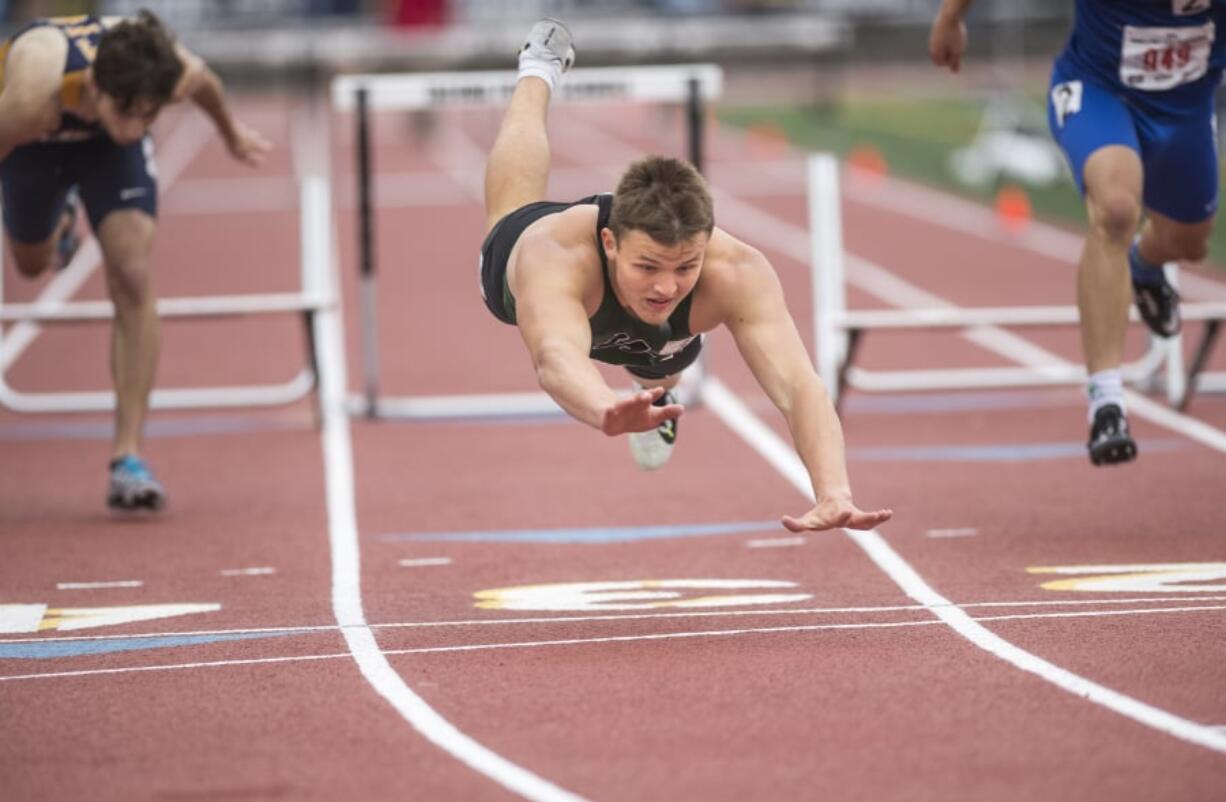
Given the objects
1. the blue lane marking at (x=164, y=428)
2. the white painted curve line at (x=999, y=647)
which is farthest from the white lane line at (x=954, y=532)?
the blue lane marking at (x=164, y=428)

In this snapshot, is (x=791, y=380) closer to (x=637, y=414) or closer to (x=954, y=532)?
(x=637, y=414)

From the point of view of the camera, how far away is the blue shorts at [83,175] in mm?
8203

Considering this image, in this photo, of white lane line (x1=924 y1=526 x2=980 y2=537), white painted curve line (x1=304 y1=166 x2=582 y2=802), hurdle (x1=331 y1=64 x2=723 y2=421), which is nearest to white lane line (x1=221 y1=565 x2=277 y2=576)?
white painted curve line (x1=304 y1=166 x2=582 y2=802)

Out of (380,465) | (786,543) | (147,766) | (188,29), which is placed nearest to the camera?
(147,766)

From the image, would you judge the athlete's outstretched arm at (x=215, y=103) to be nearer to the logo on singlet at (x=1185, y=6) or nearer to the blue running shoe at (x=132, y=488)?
the blue running shoe at (x=132, y=488)

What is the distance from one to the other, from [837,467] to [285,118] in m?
29.5

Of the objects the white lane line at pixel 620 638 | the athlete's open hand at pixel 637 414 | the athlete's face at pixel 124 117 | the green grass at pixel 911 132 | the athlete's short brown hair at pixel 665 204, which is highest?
the athlete's short brown hair at pixel 665 204

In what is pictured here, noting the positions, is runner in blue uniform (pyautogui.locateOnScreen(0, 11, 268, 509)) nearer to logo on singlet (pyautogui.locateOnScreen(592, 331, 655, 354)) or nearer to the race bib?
logo on singlet (pyautogui.locateOnScreen(592, 331, 655, 354))

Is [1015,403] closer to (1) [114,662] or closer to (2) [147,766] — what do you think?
(1) [114,662]

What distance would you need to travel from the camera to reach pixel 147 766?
4.67 m

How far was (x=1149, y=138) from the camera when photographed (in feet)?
24.0

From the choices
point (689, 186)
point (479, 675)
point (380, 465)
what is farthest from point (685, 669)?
point (380, 465)

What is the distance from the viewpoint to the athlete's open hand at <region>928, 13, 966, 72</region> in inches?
305

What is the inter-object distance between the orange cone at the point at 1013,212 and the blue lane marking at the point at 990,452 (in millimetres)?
8917
